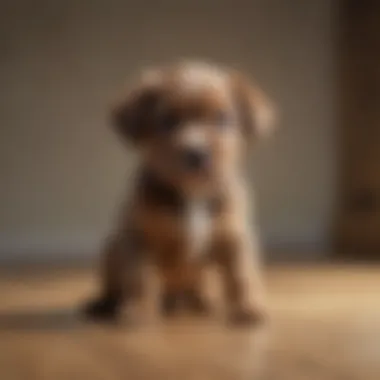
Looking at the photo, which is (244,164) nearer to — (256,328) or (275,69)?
(275,69)

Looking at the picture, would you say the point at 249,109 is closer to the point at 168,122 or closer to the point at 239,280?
the point at 168,122

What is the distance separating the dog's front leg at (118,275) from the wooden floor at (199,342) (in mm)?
55

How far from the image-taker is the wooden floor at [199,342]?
132 centimetres

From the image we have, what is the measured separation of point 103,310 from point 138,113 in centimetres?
40

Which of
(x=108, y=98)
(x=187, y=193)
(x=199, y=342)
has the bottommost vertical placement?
(x=199, y=342)

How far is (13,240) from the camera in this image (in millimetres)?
2699

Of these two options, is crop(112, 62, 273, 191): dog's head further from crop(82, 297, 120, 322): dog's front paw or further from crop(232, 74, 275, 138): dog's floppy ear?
crop(82, 297, 120, 322): dog's front paw

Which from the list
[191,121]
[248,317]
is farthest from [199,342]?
[191,121]

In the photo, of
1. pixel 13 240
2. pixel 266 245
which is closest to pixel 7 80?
pixel 13 240

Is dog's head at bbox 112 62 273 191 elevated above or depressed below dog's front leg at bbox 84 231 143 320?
above

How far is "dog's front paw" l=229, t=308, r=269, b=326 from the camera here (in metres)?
1.69

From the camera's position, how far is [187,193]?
5.70ft

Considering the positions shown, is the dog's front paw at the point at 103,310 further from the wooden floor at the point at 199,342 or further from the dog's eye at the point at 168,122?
the dog's eye at the point at 168,122

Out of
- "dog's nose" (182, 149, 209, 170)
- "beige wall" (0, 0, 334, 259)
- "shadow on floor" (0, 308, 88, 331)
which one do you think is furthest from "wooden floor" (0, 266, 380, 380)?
"beige wall" (0, 0, 334, 259)
